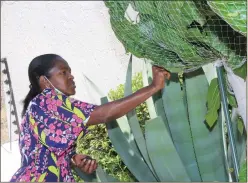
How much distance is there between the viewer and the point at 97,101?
2379mm

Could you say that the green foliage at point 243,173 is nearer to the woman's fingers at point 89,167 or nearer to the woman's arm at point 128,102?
the woman's arm at point 128,102

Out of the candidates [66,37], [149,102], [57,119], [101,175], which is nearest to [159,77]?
[149,102]

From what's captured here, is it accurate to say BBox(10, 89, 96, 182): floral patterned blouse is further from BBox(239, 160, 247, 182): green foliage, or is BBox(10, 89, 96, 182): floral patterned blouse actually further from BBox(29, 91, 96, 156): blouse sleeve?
BBox(239, 160, 247, 182): green foliage

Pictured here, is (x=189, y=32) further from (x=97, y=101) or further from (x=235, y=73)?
(x=97, y=101)

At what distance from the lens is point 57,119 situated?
6.10 ft

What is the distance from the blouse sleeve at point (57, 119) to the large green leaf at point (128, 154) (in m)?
0.32

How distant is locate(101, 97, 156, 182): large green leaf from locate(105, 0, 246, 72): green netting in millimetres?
418

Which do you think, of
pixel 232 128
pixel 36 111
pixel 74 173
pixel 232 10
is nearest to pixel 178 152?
pixel 232 128

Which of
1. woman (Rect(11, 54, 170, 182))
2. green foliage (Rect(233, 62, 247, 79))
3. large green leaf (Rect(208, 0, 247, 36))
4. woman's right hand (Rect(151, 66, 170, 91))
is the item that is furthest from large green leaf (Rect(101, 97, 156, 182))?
large green leaf (Rect(208, 0, 247, 36))

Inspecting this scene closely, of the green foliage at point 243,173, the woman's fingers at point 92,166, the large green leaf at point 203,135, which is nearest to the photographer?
the green foliage at point 243,173

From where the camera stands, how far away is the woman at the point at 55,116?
6.07ft

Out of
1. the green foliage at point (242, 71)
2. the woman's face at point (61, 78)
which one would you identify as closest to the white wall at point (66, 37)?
the woman's face at point (61, 78)

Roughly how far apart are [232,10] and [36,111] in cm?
77

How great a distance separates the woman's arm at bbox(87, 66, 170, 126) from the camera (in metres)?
1.82
